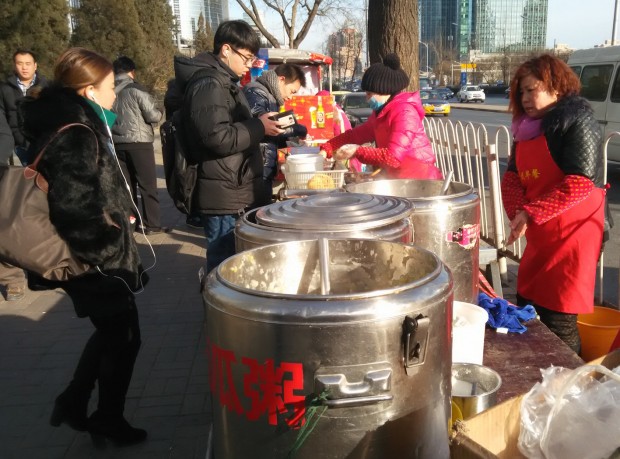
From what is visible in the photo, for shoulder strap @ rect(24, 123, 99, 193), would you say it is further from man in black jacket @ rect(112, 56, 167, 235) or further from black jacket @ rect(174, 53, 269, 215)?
man in black jacket @ rect(112, 56, 167, 235)

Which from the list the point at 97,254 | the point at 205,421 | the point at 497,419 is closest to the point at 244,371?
the point at 497,419

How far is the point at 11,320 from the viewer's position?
16.0 feet

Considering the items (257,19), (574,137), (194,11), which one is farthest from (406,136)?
(194,11)

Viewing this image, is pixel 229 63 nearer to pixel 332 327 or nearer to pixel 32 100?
pixel 32 100

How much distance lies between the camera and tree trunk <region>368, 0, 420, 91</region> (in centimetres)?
660

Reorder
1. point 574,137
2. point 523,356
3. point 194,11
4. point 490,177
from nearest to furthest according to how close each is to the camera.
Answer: point 523,356
point 574,137
point 490,177
point 194,11

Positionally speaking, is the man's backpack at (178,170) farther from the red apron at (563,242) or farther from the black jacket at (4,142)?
the black jacket at (4,142)

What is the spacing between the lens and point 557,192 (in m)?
2.70

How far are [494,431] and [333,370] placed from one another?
1.59ft

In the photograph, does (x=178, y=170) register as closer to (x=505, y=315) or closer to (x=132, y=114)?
(x=505, y=315)

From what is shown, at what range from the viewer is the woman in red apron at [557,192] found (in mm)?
2654

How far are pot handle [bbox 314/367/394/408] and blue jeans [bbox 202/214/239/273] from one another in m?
2.13

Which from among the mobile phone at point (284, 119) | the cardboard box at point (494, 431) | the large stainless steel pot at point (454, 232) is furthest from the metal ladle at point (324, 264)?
the mobile phone at point (284, 119)

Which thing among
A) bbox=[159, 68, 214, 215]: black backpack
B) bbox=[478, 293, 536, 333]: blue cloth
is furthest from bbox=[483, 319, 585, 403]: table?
bbox=[159, 68, 214, 215]: black backpack
